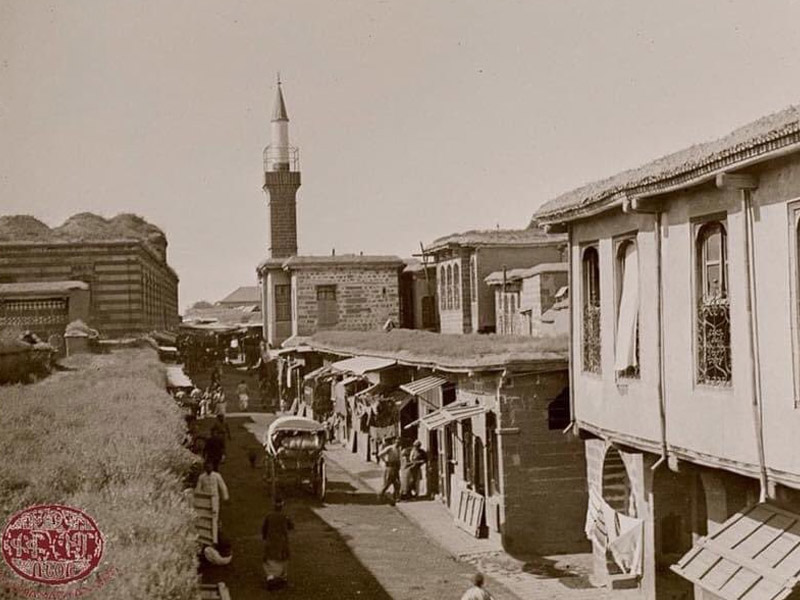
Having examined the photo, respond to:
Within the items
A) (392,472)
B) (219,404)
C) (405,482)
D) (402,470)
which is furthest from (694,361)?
(219,404)

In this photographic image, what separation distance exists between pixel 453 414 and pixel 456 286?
68.0 ft

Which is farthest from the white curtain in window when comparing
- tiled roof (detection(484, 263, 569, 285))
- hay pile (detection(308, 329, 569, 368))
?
tiled roof (detection(484, 263, 569, 285))

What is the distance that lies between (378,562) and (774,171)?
10.3 metres

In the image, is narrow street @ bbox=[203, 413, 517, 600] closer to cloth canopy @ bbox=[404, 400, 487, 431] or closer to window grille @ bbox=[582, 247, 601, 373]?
cloth canopy @ bbox=[404, 400, 487, 431]

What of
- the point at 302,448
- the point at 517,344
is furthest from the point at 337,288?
the point at 517,344

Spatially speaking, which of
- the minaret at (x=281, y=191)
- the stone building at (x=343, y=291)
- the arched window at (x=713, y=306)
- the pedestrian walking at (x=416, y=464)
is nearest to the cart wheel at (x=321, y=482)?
the pedestrian walking at (x=416, y=464)

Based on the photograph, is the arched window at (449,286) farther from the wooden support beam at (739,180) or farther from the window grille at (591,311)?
the wooden support beam at (739,180)

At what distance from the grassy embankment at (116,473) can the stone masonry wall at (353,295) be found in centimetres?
3035

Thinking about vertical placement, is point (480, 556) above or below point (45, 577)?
below

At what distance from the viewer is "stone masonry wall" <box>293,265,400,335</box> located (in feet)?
155

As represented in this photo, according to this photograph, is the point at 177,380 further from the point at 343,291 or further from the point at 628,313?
the point at 343,291

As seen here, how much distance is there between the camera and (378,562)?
17516 mm

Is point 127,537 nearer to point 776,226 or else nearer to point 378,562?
point 776,226

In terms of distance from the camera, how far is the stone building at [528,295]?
27.9 metres
